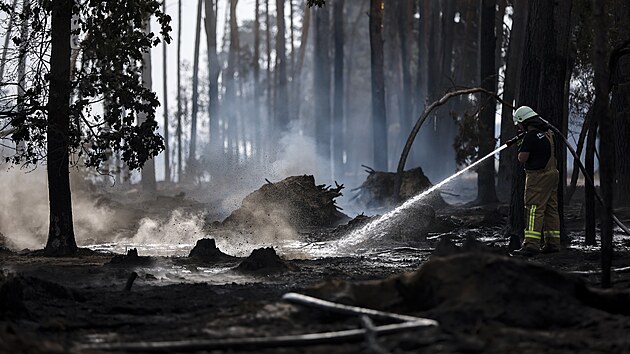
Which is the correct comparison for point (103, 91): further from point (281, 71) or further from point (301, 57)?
point (301, 57)

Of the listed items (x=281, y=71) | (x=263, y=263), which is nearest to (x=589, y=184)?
(x=263, y=263)

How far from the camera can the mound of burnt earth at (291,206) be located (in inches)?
821

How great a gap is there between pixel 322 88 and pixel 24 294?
1634 inches

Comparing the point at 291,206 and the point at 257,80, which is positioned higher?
the point at 257,80

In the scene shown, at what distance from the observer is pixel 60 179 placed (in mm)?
14477

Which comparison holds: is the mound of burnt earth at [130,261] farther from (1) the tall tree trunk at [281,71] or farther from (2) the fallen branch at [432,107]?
(1) the tall tree trunk at [281,71]

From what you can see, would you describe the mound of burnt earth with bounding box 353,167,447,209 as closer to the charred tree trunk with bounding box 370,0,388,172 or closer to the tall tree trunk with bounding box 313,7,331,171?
the charred tree trunk with bounding box 370,0,388,172

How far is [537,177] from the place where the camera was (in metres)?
13.8

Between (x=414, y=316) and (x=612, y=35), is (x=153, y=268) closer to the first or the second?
(x=414, y=316)

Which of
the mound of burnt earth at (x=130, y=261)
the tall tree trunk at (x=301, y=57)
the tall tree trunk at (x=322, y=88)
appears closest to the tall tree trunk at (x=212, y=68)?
the tall tree trunk at (x=322, y=88)

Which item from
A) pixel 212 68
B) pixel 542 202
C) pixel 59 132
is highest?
pixel 212 68

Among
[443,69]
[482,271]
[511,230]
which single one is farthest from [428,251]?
[443,69]

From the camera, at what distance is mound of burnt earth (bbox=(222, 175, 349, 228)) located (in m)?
20.8

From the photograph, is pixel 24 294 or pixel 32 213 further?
pixel 32 213
